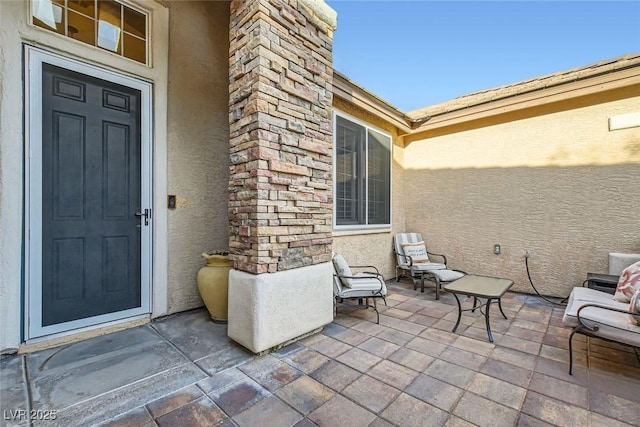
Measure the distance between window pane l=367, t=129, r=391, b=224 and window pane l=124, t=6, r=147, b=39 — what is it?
3590mm

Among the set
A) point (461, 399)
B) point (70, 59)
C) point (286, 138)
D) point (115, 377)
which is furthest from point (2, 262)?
point (461, 399)

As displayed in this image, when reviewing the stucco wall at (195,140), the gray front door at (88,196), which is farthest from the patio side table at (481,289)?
the gray front door at (88,196)

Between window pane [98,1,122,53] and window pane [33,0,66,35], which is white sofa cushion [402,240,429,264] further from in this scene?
window pane [33,0,66,35]

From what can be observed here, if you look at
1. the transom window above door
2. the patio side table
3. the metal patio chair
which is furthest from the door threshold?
the metal patio chair

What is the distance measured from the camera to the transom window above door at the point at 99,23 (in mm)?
2623

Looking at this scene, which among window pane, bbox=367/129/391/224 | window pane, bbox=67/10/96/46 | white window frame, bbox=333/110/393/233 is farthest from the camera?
window pane, bbox=367/129/391/224

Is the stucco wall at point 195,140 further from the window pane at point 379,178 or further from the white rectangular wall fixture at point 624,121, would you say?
the white rectangular wall fixture at point 624,121

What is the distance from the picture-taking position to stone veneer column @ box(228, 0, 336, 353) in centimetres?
249

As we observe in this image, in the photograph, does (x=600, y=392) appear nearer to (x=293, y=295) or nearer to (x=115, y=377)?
(x=293, y=295)

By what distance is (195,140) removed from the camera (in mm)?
3553

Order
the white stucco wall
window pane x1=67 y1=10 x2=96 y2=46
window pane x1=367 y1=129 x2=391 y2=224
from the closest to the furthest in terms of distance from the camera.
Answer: the white stucco wall → window pane x1=67 y1=10 x2=96 y2=46 → window pane x1=367 y1=129 x2=391 y2=224

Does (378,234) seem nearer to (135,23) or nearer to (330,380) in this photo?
(330,380)

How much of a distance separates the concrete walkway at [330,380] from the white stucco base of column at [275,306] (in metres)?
0.15

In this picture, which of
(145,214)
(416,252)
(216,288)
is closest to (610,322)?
(416,252)
